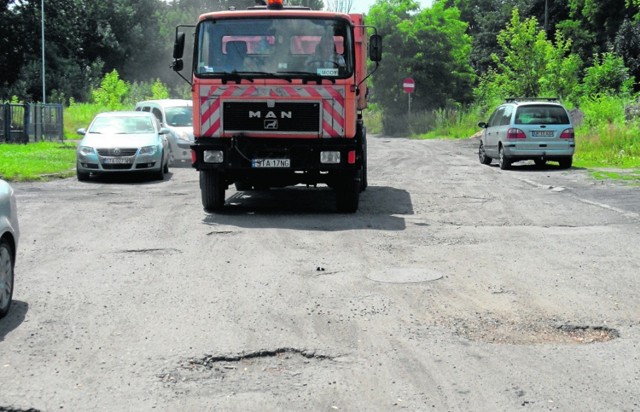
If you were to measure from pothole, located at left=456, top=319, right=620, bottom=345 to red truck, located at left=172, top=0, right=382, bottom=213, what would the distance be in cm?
705

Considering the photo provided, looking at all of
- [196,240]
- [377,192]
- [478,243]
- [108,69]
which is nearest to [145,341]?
[196,240]

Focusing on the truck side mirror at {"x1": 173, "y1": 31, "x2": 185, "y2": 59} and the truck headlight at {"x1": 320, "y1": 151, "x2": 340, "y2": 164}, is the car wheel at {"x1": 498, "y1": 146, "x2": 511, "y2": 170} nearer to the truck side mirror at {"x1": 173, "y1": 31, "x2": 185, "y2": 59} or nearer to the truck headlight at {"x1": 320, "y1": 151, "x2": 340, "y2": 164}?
the truck headlight at {"x1": 320, "y1": 151, "x2": 340, "y2": 164}

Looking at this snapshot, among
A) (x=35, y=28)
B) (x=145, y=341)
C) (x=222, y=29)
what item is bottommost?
(x=145, y=341)

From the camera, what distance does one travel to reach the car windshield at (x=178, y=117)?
27.6m

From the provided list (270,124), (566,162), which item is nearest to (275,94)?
(270,124)

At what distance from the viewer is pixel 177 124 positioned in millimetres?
27578

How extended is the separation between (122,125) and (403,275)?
14580mm

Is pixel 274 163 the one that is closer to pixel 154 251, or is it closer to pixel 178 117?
pixel 154 251

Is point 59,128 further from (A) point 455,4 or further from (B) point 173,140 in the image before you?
(A) point 455,4

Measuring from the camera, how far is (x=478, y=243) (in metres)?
11.3

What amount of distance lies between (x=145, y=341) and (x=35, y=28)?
6083 cm

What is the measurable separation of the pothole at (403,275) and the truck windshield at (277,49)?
5.17m

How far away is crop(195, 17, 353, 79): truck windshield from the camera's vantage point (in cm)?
Answer: 1378

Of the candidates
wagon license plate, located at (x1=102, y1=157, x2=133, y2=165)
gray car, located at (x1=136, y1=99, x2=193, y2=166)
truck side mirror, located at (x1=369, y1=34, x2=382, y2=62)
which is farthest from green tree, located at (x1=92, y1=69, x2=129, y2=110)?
truck side mirror, located at (x1=369, y1=34, x2=382, y2=62)
